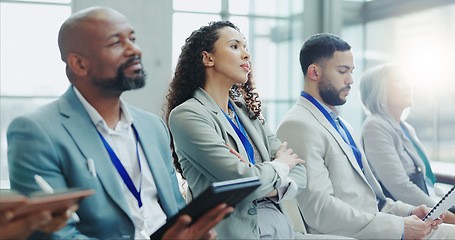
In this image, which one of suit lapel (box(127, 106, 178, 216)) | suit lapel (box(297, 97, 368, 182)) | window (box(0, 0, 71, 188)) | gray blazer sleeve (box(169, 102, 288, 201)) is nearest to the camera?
suit lapel (box(127, 106, 178, 216))

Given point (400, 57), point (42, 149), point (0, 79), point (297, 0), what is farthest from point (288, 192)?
point (297, 0)

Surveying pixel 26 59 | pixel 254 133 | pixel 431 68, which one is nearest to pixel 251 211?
pixel 254 133

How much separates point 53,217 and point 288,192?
45.5 inches

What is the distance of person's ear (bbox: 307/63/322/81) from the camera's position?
9.14 ft

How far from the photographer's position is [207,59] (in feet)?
7.61

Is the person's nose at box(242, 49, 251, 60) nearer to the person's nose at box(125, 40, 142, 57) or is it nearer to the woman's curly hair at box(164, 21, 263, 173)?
the woman's curly hair at box(164, 21, 263, 173)

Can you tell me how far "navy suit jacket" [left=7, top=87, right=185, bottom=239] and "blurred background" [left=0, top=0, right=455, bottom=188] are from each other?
3.56 meters

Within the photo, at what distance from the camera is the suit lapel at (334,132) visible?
2.50 meters

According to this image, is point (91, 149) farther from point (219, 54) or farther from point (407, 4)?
point (407, 4)

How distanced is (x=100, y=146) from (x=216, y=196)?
48 cm

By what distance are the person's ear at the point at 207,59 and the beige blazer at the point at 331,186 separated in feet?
1.85

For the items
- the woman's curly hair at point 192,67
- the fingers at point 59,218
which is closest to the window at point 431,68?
the woman's curly hair at point 192,67

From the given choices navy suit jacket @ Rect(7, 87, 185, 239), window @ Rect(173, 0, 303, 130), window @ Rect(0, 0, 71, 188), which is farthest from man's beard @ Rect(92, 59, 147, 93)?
window @ Rect(173, 0, 303, 130)

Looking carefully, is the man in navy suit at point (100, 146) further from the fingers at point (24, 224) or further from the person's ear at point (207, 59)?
the person's ear at point (207, 59)
